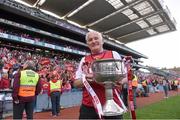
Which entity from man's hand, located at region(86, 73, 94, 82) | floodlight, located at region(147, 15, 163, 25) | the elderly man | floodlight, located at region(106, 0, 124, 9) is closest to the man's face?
man's hand, located at region(86, 73, 94, 82)

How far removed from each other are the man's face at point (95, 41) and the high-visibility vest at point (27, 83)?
5145 millimetres

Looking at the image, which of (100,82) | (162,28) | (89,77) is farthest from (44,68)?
(162,28)

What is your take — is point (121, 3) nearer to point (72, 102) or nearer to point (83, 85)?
point (72, 102)

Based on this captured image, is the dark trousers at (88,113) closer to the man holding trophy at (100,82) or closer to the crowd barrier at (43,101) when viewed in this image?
the man holding trophy at (100,82)

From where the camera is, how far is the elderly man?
26.7 ft

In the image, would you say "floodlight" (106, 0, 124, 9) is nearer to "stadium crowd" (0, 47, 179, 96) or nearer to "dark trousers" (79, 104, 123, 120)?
"stadium crowd" (0, 47, 179, 96)

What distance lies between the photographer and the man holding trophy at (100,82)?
2.81 metres

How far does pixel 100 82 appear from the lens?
292 cm

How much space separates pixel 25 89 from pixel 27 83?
168mm

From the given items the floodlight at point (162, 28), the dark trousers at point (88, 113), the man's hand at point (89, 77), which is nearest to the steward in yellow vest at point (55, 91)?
the dark trousers at point (88, 113)

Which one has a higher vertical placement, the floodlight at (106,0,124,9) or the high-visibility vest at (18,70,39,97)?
the floodlight at (106,0,124,9)

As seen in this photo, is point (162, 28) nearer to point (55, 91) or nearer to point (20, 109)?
point (55, 91)

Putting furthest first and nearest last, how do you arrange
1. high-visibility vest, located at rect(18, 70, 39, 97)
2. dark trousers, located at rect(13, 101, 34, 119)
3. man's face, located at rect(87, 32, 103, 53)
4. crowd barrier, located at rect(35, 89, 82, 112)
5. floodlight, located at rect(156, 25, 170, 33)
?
floodlight, located at rect(156, 25, 170, 33), crowd barrier, located at rect(35, 89, 82, 112), high-visibility vest, located at rect(18, 70, 39, 97), dark trousers, located at rect(13, 101, 34, 119), man's face, located at rect(87, 32, 103, 53)

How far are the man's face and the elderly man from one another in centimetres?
505
